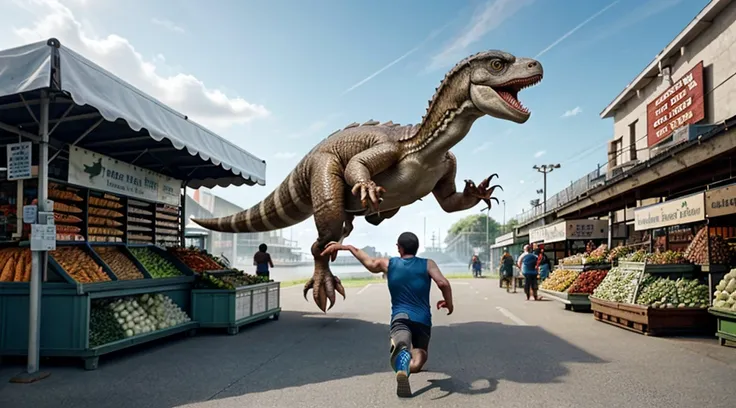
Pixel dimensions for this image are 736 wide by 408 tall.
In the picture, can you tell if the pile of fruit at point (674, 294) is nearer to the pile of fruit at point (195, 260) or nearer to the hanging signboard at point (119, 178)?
the pile of fruit at point (195, 260)

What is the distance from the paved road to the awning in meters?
2.96

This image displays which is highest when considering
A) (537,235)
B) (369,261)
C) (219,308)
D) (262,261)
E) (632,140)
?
(632,140)

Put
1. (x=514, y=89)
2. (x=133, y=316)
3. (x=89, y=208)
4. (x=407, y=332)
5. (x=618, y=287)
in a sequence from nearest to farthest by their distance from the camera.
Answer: (x=407, y=332) → (x=514, y=89) → (x=133, y=316) → (x=89, y=208) → (x=618, y=287)

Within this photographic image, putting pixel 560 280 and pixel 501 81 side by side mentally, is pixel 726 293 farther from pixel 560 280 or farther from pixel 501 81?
pixel 560 280

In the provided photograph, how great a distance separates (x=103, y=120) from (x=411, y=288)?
16.6 ft

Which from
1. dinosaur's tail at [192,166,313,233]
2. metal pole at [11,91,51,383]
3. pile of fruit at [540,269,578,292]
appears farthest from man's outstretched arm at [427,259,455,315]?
pile of fruit at [540,269,578,292]

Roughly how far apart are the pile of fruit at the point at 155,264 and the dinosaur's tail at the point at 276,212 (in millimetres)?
950

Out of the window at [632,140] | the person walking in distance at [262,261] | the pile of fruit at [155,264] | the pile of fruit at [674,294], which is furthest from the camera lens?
the window at [632,140]

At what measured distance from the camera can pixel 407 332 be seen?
4719 millimetres

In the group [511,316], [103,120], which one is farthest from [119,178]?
[511,316]

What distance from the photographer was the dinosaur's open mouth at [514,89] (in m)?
5.53

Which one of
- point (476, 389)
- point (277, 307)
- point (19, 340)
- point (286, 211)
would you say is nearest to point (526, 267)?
point (277, 307)

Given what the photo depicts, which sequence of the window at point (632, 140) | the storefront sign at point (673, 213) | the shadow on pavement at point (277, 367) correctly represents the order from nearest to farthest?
the shadow on pavement at point (277, 367)
the storefront sign at point (673, 213)
the window at point (632, 140)

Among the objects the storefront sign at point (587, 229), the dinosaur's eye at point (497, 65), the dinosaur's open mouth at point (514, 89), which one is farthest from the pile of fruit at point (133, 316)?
the storefront sign at point (587, 229)
